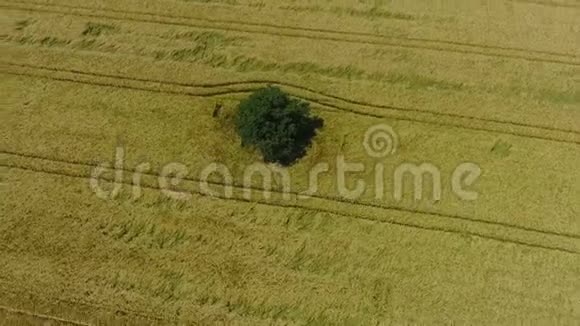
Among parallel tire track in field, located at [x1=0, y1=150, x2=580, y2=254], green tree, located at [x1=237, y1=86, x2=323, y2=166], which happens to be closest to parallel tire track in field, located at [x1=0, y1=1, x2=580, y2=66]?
green tree, located at [x1=237, y1=86, x2=323, y2=166]

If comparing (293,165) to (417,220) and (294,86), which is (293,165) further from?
(417,220)

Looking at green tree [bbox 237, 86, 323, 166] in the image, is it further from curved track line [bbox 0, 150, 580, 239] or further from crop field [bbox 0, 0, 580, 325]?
curved track line [bbox 0, 150, 580, 239]

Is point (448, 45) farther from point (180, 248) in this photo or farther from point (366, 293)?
point (180, 248)

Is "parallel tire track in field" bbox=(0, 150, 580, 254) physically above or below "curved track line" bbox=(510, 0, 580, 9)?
below

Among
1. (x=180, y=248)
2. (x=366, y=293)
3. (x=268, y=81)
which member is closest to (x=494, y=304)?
(x=366, y=293)

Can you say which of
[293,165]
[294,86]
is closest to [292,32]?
[294,86]
